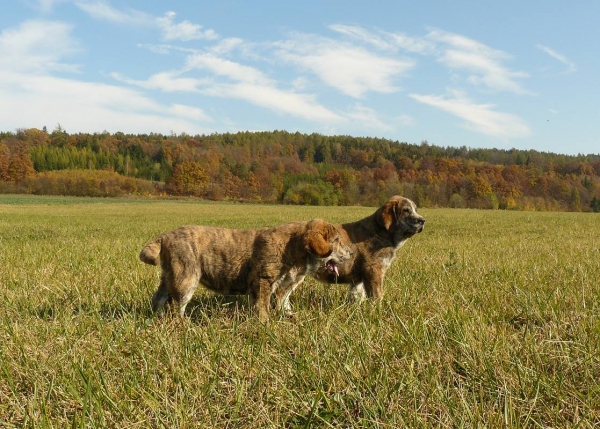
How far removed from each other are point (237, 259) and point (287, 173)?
447 ft

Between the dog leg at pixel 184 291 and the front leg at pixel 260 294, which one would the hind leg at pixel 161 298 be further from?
the front leg at pixel 260 294

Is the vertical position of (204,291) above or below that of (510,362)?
below

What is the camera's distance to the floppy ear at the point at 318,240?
467 centimetres

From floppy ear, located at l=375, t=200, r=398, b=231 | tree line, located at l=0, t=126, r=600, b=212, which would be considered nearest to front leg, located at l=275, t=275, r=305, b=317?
floppy ear, located at l=375, t=200, r=398, b=231

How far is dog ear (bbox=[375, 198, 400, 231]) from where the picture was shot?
6047 mm

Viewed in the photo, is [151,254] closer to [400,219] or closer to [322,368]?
[322,368]

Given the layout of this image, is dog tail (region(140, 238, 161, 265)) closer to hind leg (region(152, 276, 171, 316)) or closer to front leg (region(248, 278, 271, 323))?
hind leg (region(152, 276, 171, 316))

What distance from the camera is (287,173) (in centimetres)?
14050

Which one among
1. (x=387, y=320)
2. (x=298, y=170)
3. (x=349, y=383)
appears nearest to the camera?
(x=349, y=383)

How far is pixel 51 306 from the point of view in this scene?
15.7ft

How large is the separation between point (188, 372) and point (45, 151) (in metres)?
170

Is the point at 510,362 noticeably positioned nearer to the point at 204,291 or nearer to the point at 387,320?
the point at 387,320

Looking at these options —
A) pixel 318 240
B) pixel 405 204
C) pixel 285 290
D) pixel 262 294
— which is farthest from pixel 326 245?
pixel 405 204

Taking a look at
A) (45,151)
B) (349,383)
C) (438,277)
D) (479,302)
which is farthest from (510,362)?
(45,151)
